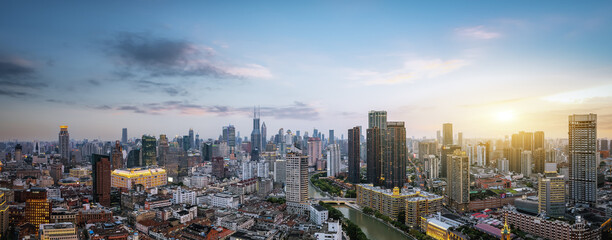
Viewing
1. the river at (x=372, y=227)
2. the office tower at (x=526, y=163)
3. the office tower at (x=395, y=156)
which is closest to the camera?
the river at (x=372, y=227)

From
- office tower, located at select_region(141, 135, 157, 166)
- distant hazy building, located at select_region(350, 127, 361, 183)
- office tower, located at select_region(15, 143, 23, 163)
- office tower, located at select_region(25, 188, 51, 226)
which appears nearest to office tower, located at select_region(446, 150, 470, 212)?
distant hazy building, located at select_region(350, 127, 361, 183)

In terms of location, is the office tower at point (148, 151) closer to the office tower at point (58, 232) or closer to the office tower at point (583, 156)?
the office tower at point (58, 232)

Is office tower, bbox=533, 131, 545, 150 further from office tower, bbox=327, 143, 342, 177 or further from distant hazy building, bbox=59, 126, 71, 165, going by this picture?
distant hazy building, bbox=59, 126, 71, 165

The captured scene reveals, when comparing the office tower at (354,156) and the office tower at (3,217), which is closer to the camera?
the office tower at (3,217)

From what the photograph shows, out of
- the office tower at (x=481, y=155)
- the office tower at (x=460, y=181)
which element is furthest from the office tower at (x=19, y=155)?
the office tower at (x=481, y=155)

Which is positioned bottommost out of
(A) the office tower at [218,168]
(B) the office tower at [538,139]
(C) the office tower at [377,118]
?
(A) the office tower at [218,168]

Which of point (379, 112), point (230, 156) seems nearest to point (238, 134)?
point (230, 156)

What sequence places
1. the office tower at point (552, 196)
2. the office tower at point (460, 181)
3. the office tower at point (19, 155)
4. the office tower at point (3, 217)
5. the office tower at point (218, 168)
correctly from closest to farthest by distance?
1. the office tower at point (3, 217)
2. the office tower at point (552, 196)
3. the office tower at point (460, 181)
4. the office tower at point (19, 155)
5. the office tower at point (218, 168)

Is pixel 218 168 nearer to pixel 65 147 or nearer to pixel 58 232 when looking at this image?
pixel 65 147
